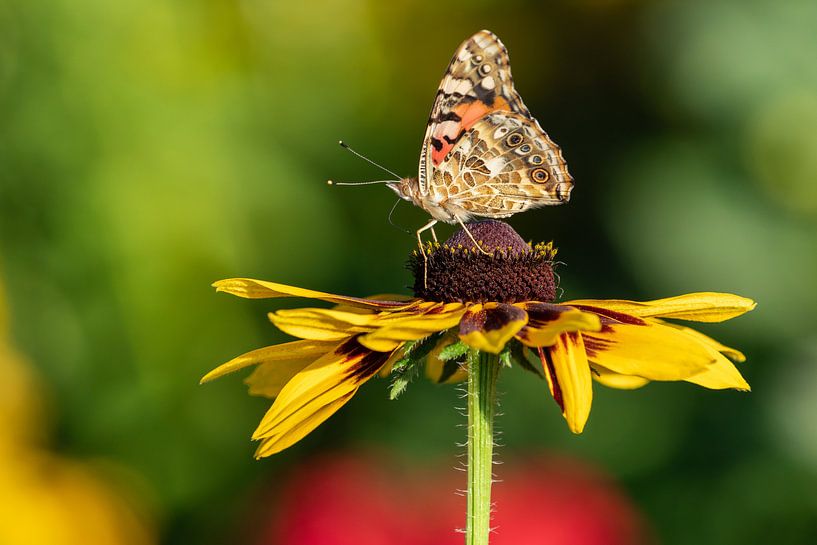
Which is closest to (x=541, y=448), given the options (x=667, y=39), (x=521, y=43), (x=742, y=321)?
(x=742, y=321)

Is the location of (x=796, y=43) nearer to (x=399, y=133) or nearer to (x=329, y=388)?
(x=399, y=133)

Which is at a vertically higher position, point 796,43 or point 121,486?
point 796,43

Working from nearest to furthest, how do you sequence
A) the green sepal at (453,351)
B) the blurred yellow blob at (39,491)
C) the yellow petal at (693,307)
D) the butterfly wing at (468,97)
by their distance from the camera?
the green sepal at (453,351)
the yellow petal at (693,307)
the butterfly wing at (468,97)
the blurred yellow blob at (39,491)

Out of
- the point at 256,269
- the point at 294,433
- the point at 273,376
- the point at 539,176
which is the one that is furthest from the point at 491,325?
the point at 256,269

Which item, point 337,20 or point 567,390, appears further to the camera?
point 337,20

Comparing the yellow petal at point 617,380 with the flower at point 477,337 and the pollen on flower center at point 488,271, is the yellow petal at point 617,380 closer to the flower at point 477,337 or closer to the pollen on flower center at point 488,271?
the flower at point 477,337

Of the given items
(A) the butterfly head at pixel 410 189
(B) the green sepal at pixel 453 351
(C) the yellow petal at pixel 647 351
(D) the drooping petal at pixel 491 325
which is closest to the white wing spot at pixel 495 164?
(A) the butterfly head at pixel 410 189

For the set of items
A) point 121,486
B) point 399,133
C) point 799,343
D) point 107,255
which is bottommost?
point 121,486
